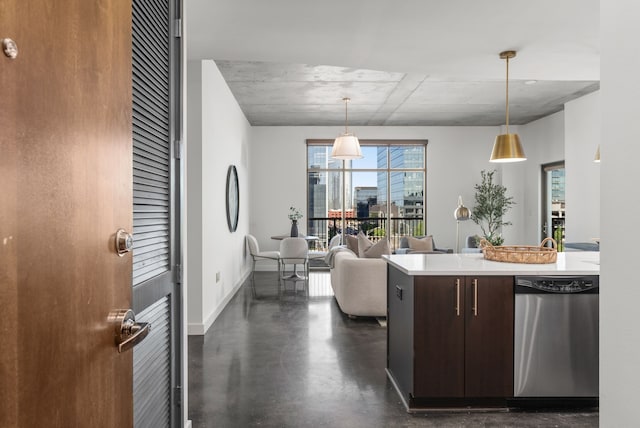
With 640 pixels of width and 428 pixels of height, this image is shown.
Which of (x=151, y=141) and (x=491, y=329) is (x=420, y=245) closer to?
(x=491, y=329)

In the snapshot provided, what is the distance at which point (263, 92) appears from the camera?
634cm

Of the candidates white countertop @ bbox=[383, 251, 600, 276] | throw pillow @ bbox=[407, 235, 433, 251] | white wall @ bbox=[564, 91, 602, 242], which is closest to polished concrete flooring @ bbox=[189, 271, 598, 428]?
white countertop @ bbox=[383, 251, 600, 276]

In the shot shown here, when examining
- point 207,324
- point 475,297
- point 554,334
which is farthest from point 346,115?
point 554,334

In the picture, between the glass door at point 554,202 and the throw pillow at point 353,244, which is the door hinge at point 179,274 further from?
the glass door at point 554,202

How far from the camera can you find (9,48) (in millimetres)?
675

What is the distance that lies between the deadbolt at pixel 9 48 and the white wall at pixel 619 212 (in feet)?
3.72

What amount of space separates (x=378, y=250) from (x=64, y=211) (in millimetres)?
4206

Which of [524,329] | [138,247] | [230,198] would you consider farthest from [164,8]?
[230,198]

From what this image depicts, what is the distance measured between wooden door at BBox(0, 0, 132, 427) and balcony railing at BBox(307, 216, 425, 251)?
7.96 meters

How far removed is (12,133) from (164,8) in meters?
1.50

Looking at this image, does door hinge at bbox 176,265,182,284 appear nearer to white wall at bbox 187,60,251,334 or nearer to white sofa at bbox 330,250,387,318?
white wall at bbox 187,60,251,334

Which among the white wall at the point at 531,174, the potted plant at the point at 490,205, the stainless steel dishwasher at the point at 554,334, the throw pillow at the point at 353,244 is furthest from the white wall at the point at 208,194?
the white wall at the point at 531,174

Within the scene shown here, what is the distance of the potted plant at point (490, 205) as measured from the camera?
8.46 metres

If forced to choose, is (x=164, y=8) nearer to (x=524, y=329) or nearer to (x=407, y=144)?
(x=524, y=329)
